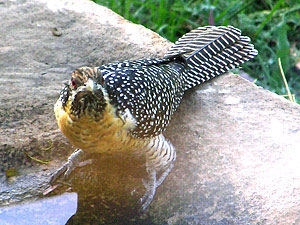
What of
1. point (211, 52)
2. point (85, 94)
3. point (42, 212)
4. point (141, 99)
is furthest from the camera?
point (211, 52)

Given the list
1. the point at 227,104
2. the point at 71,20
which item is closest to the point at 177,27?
the point at 71,20

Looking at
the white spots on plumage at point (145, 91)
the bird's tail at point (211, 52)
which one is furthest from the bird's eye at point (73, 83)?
the bird's tail at point (211, 52)

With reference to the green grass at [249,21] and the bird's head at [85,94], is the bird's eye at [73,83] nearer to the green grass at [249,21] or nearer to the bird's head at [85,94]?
the bird's head at [85,94]

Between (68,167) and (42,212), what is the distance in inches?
13.4

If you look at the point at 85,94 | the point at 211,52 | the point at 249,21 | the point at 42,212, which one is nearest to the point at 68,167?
the point at 42,212

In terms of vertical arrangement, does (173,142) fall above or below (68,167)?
above

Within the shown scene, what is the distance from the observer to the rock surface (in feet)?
10.1

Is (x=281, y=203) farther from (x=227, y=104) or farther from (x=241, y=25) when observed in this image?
(x=241, y=25)

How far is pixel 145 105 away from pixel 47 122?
0.87m

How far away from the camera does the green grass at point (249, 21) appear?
547 centimetres

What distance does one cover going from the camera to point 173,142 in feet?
11.6

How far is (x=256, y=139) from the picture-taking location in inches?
138

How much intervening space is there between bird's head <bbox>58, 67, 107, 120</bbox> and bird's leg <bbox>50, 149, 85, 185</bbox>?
2.02 feet

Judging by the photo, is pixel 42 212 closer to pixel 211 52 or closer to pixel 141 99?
pixel 141 99
